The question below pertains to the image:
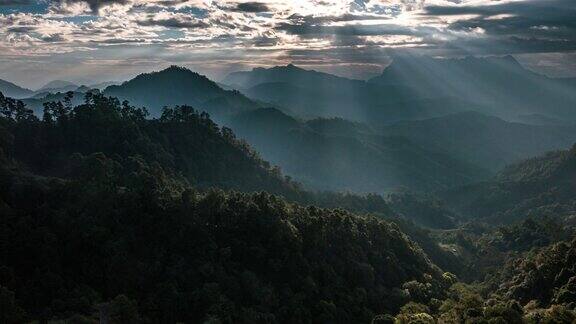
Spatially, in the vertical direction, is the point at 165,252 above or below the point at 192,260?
above

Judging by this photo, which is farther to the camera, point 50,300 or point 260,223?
point 260,223

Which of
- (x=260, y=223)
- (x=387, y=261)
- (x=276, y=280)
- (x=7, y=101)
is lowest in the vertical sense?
(x=387, y=261)

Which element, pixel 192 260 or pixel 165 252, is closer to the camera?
pixel 192 260

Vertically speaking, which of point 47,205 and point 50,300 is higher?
point 47,205

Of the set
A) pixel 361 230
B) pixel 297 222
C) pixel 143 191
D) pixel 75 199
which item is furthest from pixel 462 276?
pixel 75 199

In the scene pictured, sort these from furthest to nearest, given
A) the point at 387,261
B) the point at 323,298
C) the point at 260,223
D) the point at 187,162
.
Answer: the point at 187,162
the point at 387,261
the point at 260,223
the point at 323,298

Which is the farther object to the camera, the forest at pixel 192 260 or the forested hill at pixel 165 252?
the forested hill at pixel 165 252

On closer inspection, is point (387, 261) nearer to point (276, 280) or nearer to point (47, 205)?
point (276, 280)

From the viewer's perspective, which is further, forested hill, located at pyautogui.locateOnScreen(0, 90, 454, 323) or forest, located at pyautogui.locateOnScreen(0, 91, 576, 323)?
forested hill, located at pyautogui.locateOnScreen(0, 90, 454, 323)
